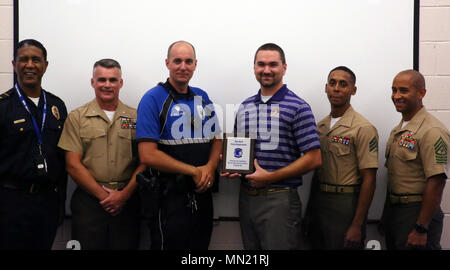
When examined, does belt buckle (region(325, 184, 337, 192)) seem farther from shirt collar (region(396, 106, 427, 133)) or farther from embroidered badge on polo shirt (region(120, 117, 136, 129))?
embroidered badge on polo shirt (region(120, 117, 136, 129))

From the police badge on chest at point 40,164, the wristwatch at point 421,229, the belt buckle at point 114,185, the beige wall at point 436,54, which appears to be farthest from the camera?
the beige wall at point 436,54

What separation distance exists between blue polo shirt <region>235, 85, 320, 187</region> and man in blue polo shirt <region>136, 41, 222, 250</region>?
302mm

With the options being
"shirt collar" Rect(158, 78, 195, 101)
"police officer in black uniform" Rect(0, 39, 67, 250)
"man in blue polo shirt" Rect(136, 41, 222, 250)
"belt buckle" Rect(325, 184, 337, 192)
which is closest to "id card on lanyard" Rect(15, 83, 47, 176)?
"police officer in black uniform" Rect(0, 39, 67, 250)

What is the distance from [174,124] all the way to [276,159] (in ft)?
2.02

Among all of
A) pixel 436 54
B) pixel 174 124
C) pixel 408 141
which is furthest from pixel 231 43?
pixel 436 54

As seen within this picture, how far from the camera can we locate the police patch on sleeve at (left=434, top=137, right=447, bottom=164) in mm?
1740

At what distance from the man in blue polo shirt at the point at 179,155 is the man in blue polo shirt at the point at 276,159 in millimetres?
212

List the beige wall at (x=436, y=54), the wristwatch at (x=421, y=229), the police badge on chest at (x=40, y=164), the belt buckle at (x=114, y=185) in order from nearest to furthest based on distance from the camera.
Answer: the wristwatch at (x=421, y=229)
the police badge on chest at (x=40, y=164)
the belt buckle at (x=114, y=185)
the beige wall at (x=436, y=54)

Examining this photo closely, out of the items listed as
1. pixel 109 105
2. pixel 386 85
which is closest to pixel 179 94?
pixel 109 105

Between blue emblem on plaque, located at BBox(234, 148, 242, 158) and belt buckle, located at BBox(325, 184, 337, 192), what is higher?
blue emblem on plaque, located at BBox(234, 148, 242, 158)

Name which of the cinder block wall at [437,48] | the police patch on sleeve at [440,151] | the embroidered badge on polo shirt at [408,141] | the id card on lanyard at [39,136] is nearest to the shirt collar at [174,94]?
the id card on lanyard at [39,136]

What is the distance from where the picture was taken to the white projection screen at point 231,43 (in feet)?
7.30

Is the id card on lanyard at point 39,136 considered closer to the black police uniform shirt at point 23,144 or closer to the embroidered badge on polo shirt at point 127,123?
the black police uniform shirt at point 23,144
